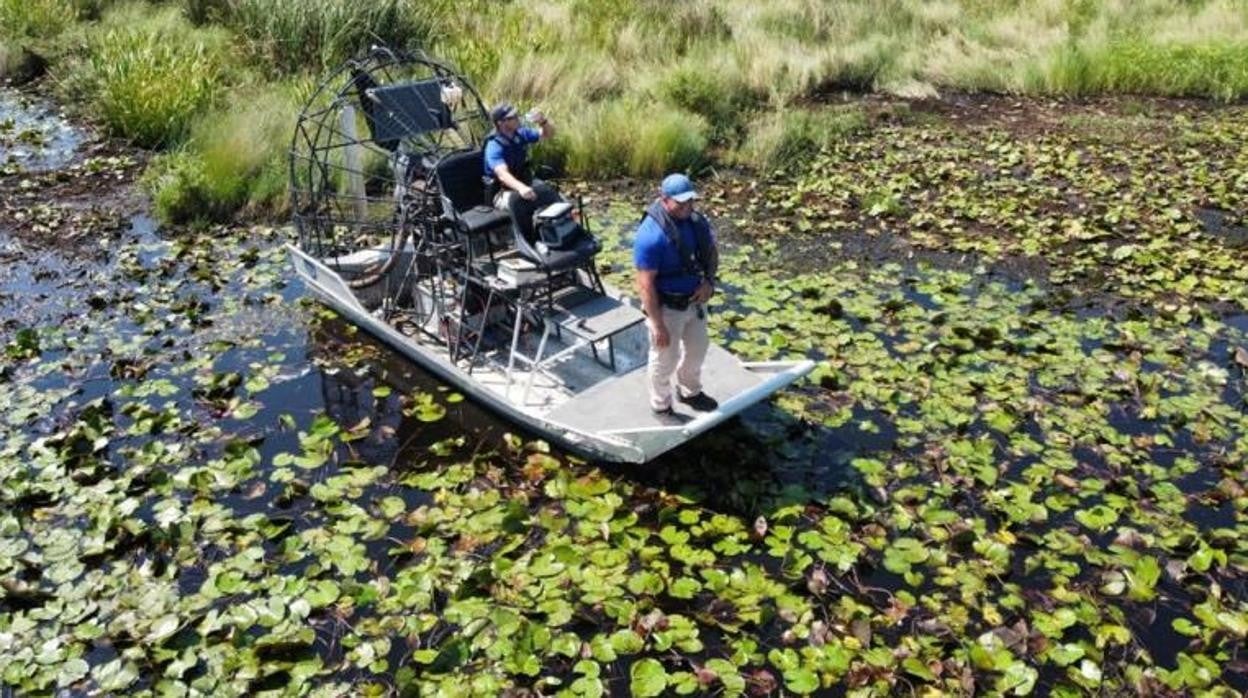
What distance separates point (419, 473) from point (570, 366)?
54.7 inches

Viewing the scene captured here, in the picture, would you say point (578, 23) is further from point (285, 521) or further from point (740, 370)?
point (285, 521)

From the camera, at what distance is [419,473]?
7070 mm

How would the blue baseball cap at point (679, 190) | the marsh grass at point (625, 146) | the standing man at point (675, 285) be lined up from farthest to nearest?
the marsh grass at point (625, 146) < the standing man at point (675, 285) < the blue baseball cap at point (679, 190)

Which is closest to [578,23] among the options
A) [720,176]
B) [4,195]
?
[720,176]

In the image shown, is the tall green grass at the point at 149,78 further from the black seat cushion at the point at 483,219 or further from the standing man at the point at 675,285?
the standing man at the point at 675,285

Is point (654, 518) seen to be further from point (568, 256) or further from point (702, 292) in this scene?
point (568, 256)

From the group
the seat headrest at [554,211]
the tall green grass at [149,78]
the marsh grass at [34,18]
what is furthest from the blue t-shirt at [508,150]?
the marsh grass at [34,18]

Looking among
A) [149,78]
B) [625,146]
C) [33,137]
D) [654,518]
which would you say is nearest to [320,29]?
[149,78]

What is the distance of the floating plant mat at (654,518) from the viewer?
5.37 meters

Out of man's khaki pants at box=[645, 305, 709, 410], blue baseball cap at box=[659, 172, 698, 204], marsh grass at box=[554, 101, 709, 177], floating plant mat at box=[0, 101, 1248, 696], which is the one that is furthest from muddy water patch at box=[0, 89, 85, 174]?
blue baseball cap at box=[659, 172, 698, 204]

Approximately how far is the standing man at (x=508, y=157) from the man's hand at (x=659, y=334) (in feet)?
5.58

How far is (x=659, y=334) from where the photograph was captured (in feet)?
20.5

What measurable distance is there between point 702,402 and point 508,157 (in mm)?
2512

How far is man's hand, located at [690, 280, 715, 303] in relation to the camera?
6.19 m
